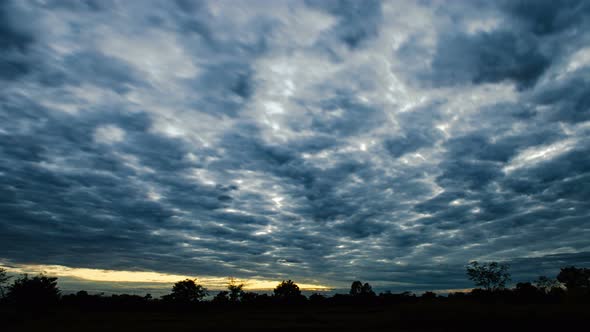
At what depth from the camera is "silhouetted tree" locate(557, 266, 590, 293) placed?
464 feet

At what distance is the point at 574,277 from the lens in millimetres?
146875

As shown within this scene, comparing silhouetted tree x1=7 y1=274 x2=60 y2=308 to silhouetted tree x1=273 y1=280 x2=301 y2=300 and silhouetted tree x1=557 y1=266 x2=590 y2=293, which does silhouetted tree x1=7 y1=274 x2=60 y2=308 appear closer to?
silhouetted tree x1=273 y1=280 x2=301 y2=300

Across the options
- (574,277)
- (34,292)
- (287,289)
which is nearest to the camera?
(34,292)

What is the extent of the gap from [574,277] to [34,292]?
222m

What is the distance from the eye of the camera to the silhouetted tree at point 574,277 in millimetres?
141375

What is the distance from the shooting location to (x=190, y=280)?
578 feet

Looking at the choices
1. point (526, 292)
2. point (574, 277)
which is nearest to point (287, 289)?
point (526, 292)

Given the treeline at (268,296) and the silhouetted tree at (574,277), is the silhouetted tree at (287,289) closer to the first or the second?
the treeline at (268,296)

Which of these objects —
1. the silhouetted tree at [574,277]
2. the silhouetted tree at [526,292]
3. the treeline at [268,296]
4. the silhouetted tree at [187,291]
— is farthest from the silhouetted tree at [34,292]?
the silhouetted tree at [574,277]

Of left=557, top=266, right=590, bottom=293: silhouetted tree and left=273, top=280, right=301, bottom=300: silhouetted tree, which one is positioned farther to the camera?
left=273, top=280, right=301, bottom=300: silhouetted tree

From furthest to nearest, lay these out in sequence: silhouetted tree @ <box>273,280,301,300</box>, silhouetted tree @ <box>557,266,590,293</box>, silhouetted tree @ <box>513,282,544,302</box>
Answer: silhouetted tree @ <box>273,280,301,300</box>, silhouetted tree @ <box>557,266,590,293</box>, silhouetted tree @ <box>513,282,544,302</box>

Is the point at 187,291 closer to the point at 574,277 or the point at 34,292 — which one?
the point at 34,292

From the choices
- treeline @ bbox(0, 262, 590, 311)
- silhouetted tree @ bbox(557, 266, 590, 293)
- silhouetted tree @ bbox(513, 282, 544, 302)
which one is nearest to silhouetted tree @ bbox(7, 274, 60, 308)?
treeline @ bbox(0, 262, 590, 311)

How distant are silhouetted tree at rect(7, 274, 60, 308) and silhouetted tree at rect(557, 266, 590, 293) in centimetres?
20838
